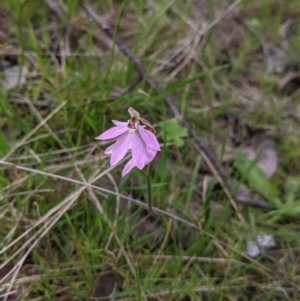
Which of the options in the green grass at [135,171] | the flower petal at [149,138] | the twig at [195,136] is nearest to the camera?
the flower petal at [149,138]

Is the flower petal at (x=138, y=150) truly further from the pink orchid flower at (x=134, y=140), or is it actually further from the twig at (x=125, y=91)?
the twig at (x=125, y=91)

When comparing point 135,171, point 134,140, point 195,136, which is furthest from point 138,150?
point 195,136

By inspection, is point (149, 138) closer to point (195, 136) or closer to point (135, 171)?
point (135, 171)

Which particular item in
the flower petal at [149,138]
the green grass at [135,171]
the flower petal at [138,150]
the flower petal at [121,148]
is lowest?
the green grass at [135,171]

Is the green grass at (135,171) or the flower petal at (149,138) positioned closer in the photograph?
the flower petal at (149,138)

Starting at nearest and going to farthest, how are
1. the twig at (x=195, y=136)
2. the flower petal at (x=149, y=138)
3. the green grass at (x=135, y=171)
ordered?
the flower petal at (x=149, y=138) < the green grass at (x=135, y=171) < the twig at (x=195, y=136)

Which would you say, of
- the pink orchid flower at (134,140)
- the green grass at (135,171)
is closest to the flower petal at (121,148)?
the pink orchid flower at (134,140)

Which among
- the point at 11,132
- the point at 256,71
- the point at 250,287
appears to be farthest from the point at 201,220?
the point at 256,71
